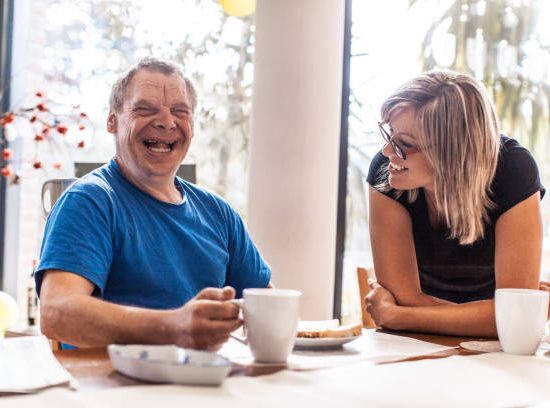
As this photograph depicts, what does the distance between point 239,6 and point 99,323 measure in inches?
103

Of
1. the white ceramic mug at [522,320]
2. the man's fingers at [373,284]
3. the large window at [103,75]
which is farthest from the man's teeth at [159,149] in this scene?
the large window at [103,75]

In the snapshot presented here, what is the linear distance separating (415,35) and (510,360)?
2.44 m

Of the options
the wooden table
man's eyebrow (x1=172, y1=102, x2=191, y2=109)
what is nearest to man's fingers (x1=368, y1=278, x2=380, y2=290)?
the wooden table

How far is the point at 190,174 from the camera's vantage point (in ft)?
7.57

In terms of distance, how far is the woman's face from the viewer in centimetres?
180

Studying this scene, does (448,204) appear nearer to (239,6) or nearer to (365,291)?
→ (365,291)

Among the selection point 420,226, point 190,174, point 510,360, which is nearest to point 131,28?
point 190,174

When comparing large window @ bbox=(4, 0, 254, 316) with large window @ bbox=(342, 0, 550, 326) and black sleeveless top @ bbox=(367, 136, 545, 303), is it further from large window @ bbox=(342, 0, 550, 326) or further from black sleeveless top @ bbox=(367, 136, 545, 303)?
black sleeveless top @ bbox=(367, 136, 545, 303)

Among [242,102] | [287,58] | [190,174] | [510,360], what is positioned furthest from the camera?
[242,102]

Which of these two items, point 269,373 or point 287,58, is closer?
point 269,373

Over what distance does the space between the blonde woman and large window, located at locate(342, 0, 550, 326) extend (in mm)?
1403

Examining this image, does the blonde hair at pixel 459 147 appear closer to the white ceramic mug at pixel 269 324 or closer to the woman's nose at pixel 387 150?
the woman's nose at pixel 387 150

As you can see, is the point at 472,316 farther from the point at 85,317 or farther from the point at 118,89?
the point at 118,89

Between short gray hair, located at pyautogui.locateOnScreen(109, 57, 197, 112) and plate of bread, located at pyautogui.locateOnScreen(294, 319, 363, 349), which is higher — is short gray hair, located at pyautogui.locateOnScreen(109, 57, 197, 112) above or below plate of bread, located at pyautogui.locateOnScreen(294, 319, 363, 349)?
above
